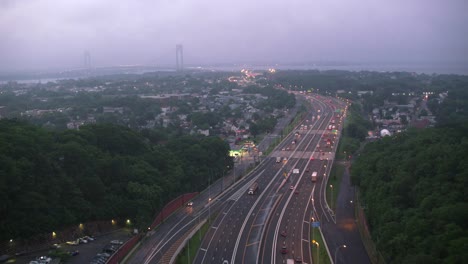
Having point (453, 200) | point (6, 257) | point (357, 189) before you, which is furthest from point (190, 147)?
point (453, 200)

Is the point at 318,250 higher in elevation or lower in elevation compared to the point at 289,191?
higher

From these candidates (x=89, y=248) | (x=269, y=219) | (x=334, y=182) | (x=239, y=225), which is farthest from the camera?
(x=334, y=182)

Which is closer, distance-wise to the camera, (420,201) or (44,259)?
(44,259)

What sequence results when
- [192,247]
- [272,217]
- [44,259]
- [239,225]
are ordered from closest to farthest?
[44,259]
[192,247]
[239,225]
[272,217]

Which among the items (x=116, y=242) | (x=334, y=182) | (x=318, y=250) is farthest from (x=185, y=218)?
(x=334, y=182)

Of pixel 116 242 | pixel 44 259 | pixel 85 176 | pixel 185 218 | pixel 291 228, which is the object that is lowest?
pixel 185 218

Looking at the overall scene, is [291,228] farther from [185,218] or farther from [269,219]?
[185,218]
